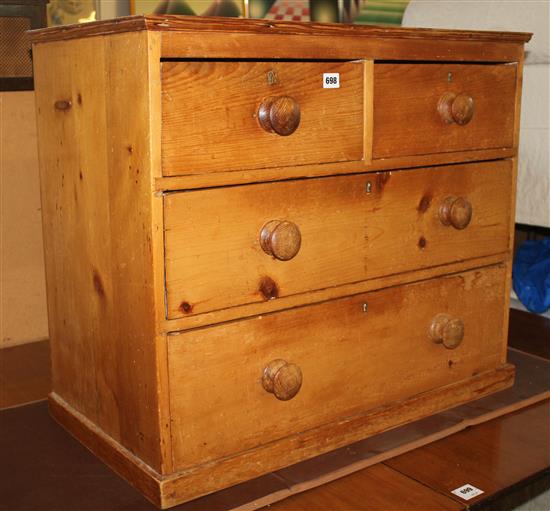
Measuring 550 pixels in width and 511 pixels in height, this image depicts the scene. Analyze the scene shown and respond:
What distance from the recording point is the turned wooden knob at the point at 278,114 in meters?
1.16

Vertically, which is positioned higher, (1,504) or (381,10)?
(381,10)

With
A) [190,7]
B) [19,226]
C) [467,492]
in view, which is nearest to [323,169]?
[467,492]

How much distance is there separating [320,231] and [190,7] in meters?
1.46

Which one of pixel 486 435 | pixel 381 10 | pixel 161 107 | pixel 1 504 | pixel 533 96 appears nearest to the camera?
pixel 161 107

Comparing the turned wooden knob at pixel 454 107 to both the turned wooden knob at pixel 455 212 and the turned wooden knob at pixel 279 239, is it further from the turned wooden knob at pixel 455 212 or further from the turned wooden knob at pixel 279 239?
the turned wooden knob at pixel 279 239

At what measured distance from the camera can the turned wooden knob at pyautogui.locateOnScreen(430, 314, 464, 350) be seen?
147 cm

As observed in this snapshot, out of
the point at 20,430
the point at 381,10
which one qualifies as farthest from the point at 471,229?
the point at 381,10

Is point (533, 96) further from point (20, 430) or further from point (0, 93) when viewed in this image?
point (20, 430)

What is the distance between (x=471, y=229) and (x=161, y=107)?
2.28 ft

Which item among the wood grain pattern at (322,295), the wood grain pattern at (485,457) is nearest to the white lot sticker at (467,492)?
the wood grain pattern at (485,457)

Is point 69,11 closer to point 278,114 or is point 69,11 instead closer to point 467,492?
point 278,114

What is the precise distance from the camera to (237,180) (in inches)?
45.7

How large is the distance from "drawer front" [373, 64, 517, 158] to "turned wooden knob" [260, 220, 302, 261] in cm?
23

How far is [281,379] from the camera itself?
1.23 meters
